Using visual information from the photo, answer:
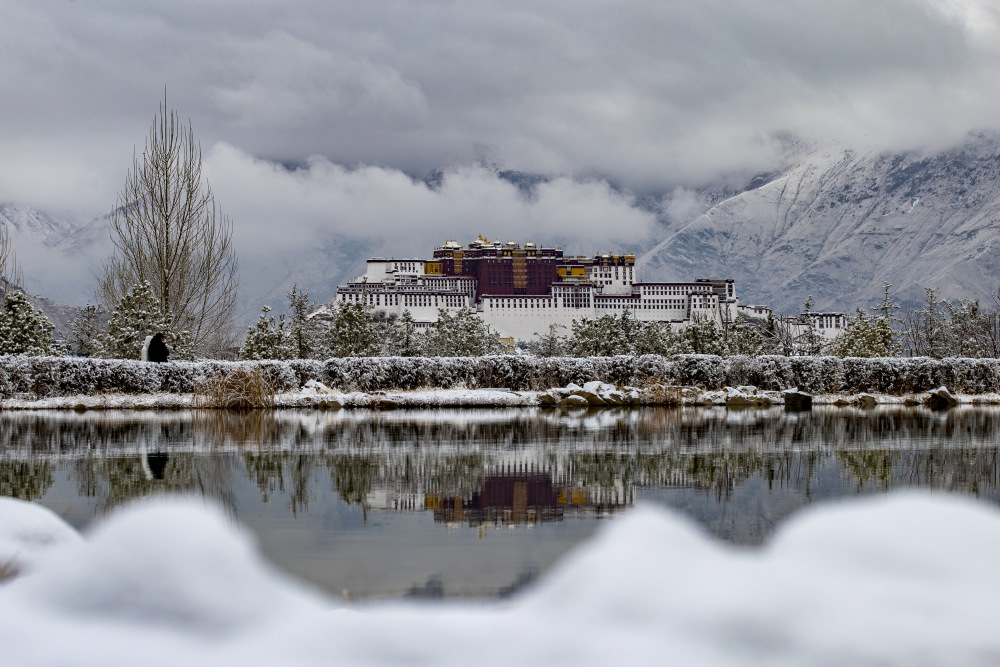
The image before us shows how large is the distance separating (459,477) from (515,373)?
41.1 ft

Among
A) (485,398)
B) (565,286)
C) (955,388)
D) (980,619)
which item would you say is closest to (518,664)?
(980,619)

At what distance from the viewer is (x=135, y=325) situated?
72.7 feet

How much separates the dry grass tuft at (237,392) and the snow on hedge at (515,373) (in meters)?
0.49

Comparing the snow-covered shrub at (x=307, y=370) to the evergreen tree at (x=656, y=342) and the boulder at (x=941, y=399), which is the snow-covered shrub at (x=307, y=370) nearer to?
the boulder at (x=941, y=399)

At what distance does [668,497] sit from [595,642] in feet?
11.8

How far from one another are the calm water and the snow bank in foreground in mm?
818

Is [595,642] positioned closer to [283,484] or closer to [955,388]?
[283,484]

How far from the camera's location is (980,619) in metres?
2.36

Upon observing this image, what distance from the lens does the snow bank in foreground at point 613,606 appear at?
2389 millimetres

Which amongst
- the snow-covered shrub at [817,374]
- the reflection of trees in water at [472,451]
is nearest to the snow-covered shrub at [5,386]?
the reflection of trees in water at [472,451]

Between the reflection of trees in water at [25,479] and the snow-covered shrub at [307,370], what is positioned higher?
the snow-covered shrub at [307,370]

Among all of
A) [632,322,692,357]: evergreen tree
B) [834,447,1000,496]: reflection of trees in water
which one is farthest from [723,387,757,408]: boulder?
[632,322,692,357]: evergreen tree

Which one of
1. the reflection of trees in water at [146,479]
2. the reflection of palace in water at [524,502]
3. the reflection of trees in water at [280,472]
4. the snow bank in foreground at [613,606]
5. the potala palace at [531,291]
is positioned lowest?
the reflection of palace in water at [524,502]

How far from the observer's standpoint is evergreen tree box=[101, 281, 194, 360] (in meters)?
22.0
